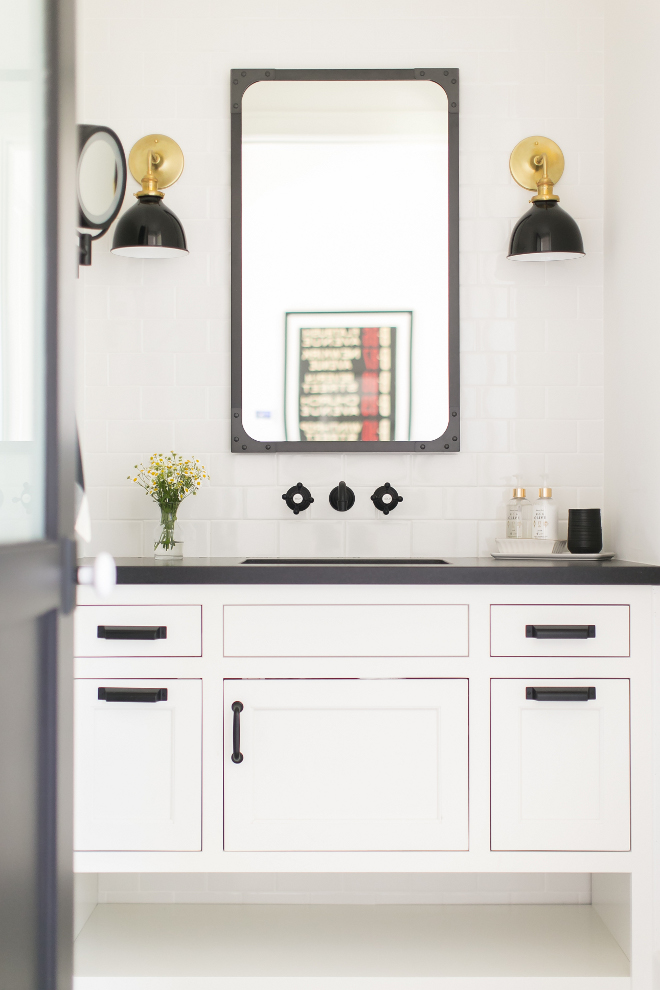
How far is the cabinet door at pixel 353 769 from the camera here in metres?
2.09

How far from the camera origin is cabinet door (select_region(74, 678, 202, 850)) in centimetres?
210

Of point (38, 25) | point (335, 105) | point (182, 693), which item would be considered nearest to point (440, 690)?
point (182, 693)

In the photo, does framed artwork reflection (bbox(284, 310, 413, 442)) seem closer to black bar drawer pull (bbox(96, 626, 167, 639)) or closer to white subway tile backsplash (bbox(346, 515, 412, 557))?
white subway tile backsplash (bbox(346, 515, 412, 557))

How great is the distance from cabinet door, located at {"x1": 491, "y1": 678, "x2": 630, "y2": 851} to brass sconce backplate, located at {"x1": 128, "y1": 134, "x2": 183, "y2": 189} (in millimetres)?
1875

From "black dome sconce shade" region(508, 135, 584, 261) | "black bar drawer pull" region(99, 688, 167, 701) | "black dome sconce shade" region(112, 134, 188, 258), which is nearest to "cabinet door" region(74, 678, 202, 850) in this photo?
"black bar drawer pull" region(99, 688, 167, 701)

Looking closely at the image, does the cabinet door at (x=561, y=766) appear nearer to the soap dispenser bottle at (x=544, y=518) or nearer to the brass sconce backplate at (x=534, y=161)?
the soap dispenser bottle at (x=544, y=518)

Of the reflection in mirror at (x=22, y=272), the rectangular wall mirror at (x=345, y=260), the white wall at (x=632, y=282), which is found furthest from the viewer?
the rectangular wall mirror at (x=345, y=260)

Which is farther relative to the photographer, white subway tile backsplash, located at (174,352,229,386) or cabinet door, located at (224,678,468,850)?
white subway tile backsplash, located at (174,352,229,386)

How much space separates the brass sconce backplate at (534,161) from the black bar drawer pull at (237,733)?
1.84m

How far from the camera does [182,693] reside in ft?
6.95

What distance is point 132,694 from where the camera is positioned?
2.09 meters

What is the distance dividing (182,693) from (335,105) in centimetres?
196

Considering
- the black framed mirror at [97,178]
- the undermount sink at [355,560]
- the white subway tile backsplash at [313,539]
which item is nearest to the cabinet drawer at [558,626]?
the undermount sink at [355,560]

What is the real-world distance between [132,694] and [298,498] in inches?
33.8
